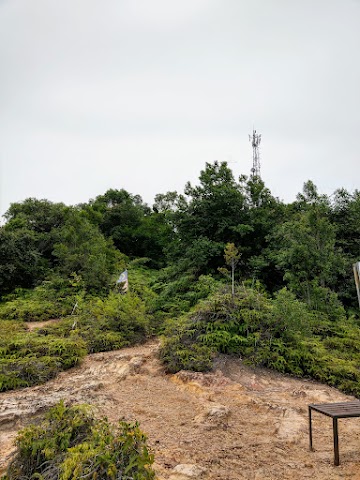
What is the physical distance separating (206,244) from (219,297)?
670cm

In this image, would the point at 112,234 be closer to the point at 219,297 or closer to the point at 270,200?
the point at 270,200

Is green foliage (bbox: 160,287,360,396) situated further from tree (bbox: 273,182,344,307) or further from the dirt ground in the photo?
tree (bbox: 273,182,344,307)

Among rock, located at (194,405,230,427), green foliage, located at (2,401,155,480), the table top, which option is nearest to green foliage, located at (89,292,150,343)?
rock, located at (194,405,230,427)

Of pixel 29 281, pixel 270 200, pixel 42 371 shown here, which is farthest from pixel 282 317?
pixel 29 281

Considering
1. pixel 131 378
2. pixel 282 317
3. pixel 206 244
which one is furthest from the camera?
pixel 206 244

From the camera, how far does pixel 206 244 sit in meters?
14.9

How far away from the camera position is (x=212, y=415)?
15.8 feet

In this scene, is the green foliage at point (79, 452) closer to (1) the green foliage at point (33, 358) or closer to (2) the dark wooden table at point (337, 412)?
(2) the dark wooden table at point (337, 412)

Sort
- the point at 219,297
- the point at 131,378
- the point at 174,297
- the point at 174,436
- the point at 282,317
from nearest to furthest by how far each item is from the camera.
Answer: the point at 174,436
the point at 131,378
the point at 282,317
the point at 219,297
the point at 174,297

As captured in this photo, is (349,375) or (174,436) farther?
(349,375)

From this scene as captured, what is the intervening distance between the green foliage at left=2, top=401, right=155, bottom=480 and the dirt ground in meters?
0.61

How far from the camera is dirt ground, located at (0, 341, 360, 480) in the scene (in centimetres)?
354

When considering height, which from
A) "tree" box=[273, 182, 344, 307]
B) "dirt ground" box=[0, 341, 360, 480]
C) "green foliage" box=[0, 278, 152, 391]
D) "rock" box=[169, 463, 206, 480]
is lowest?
"dirt ground" box=[0, 341, 360, 480]

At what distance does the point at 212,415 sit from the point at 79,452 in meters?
2.47
